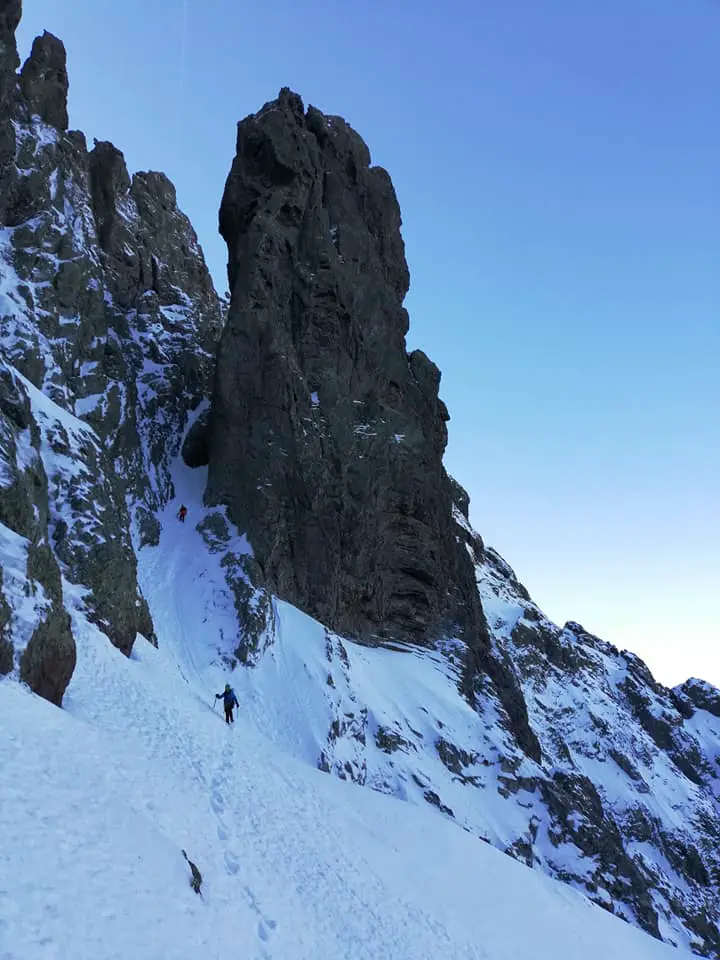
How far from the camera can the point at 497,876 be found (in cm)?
2781

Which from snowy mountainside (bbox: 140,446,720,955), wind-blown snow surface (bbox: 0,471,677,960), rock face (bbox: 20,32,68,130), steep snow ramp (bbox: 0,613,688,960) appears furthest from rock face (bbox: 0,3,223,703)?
snowy mountainside (bbox: 140,446,720,955)

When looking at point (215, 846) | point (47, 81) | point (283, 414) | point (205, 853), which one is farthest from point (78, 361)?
point (205, 853)

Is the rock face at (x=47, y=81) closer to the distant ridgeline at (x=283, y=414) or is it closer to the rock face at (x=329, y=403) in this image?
the distant ridgeline at (x=283, y=414)

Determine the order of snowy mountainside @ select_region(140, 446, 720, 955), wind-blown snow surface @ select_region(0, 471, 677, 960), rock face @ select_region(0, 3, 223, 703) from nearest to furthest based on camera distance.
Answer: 1. wind-blown snow surface @ select_region(0, 471, 677, 960)
2. rock face @ select_region(0, 3, 223, 703)
3. snowy mountainside @ select_region(140, 446, 720, 955)

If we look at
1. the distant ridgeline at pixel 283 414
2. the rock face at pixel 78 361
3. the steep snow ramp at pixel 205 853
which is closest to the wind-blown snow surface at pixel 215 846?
the steep snow ramp at pixel 205 853

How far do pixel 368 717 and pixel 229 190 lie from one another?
3806 cm

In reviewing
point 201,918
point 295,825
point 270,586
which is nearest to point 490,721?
point 270,586

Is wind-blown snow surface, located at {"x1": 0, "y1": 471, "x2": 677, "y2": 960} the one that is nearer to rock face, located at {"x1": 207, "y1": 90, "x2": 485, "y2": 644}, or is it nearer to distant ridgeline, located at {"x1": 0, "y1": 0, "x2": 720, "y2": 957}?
distant ridgeline, located at {"x1": 0, "y1": 0, "x2": 720, "y2": 957}

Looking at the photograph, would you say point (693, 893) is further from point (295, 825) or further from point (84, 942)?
point (84, 942)

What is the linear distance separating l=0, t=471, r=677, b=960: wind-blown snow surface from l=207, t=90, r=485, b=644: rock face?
11.2 meters

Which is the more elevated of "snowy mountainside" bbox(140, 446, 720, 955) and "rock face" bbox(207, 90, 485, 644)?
"rock face" bbox(207, 90, 485, 644)

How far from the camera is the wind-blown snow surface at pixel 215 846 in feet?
33.3

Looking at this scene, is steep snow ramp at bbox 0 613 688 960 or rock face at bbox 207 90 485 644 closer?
steep snow ramp at bbox 0 613 688 960

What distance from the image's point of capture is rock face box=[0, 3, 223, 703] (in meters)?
18.4
